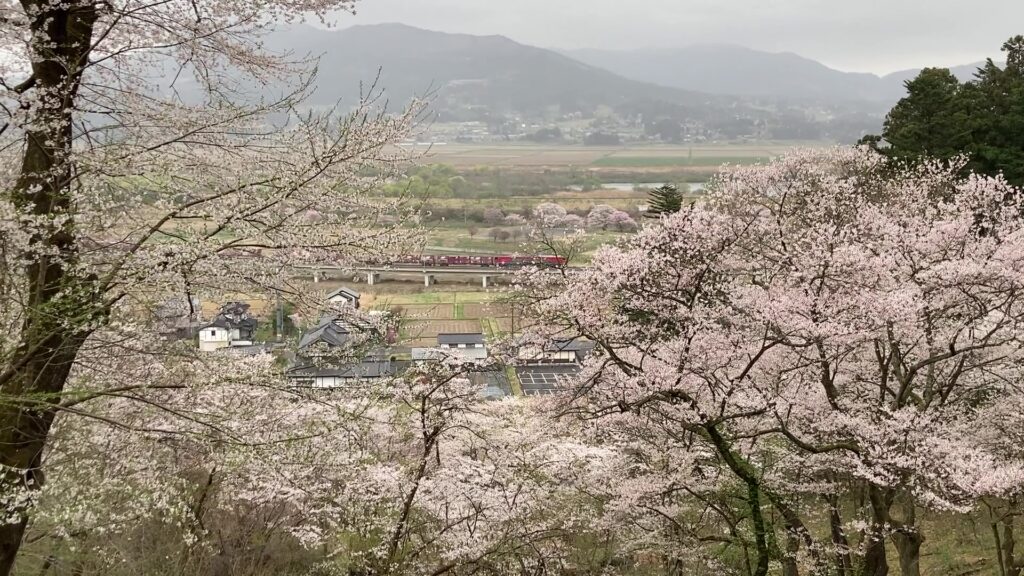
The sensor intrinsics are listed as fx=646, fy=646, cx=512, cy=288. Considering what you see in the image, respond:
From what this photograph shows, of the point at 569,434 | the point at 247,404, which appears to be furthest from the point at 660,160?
the point at 247,404

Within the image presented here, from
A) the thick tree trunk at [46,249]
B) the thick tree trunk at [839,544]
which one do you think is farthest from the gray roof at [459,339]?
the thick tree trunk at [46,249]

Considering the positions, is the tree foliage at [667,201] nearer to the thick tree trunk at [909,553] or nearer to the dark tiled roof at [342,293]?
the dark tiled roof at [342,293]

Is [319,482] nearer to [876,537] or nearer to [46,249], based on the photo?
[46,249]

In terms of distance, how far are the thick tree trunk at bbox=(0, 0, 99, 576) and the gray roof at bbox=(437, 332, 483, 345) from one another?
2122cm

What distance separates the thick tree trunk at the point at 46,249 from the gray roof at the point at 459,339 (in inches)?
835

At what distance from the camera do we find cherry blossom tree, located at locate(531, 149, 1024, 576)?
6258 mm

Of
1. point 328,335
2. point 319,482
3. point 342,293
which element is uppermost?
point 342,293

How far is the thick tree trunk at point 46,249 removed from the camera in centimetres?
309

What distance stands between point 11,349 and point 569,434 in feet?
31.7

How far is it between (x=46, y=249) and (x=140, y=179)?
0.69 m

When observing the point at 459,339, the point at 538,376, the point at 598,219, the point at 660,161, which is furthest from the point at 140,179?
the point at 660,161

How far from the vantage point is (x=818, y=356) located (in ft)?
23.9

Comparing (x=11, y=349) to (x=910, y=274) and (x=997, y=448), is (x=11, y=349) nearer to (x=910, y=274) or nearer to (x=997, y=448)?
(x=910, y=274)

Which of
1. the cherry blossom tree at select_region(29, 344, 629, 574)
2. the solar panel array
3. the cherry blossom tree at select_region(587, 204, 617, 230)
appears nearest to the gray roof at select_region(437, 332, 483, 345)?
the solar panel array
